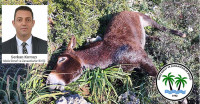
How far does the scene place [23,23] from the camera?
392 cm

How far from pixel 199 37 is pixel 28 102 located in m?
4.23

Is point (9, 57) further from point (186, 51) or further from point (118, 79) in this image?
point (186, 51)

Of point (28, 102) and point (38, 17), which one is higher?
point (38, 17)

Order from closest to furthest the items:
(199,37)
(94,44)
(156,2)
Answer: (94,44)
(199,37)
(156,2)

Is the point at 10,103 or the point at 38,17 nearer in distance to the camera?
the point at 10,103

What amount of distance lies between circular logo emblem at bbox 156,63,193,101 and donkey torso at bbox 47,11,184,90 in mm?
352

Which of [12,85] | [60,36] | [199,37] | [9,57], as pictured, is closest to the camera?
[12,85]

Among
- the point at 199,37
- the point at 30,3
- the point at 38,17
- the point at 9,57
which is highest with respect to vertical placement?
the point at 30,3

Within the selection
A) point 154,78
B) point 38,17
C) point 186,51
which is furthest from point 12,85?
point 186,51

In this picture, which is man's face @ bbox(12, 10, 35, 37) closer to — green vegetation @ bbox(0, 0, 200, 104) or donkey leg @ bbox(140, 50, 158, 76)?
green vegetation @ bbox(0, 0, 200, 104)

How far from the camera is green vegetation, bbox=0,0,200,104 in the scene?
3.80m

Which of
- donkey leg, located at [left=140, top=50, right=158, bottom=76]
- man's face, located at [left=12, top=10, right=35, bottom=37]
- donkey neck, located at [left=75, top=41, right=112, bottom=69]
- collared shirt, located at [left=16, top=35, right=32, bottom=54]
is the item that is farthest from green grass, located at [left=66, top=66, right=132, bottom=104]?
man's face, located at [left=12, top=10, right=35, bottom=37]

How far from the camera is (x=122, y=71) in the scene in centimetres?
420

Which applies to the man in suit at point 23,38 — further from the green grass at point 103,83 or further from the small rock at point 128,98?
the small rock at point 128,98
